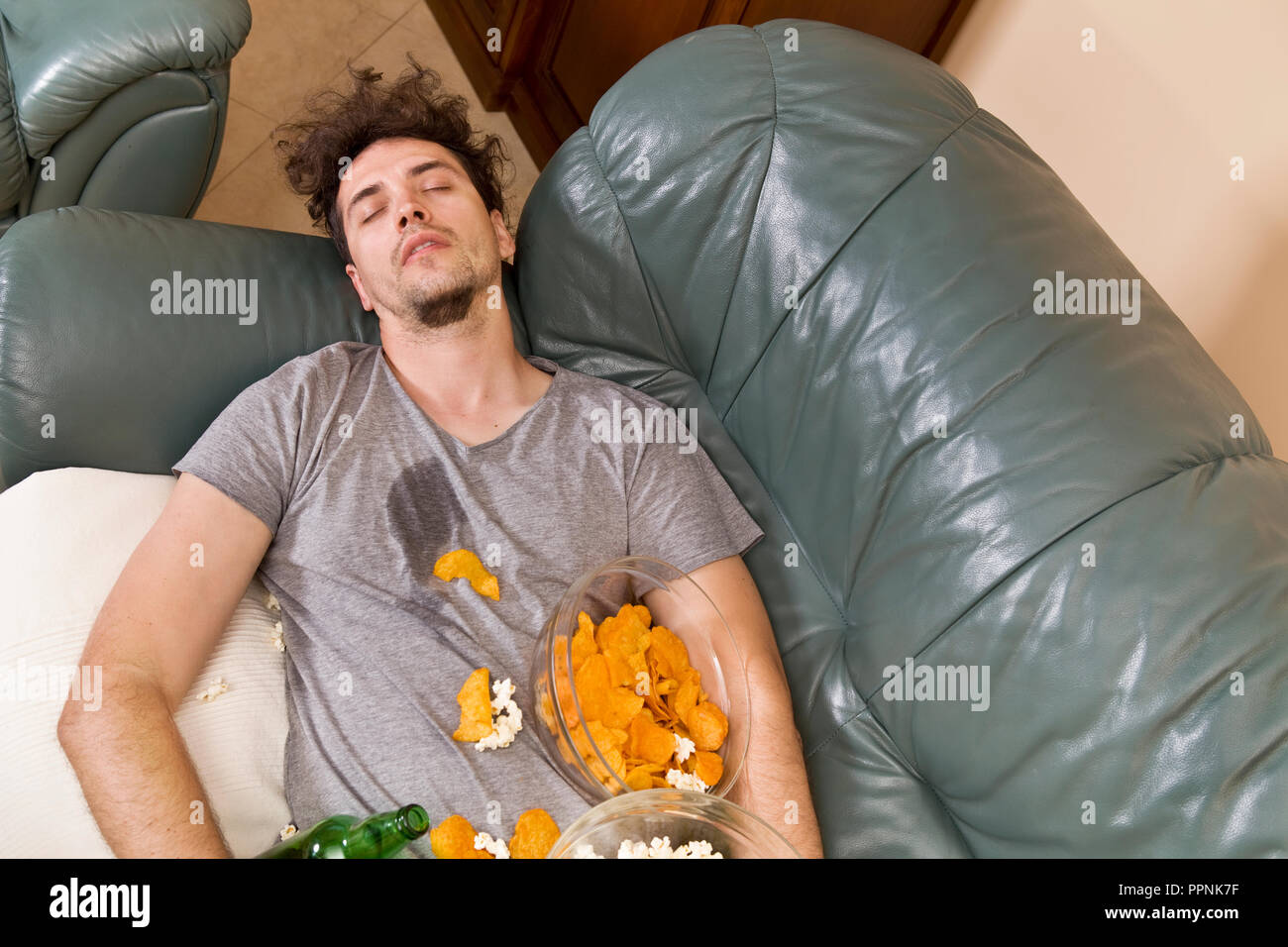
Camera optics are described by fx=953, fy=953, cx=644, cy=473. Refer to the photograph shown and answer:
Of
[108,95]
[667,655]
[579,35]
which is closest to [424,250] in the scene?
[108,95]

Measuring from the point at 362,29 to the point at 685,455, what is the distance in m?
2.01

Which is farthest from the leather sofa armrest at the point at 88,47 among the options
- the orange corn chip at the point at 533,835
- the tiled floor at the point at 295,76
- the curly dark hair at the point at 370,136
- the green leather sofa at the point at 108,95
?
the orange corn chip at the point at 533,835

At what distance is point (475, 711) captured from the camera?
131 cm

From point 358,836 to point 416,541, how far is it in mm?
444

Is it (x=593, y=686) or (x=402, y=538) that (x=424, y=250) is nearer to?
(x=402, y=538)

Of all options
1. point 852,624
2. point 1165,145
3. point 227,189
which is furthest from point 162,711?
point 1165,145

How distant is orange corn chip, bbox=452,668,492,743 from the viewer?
51.3 inches

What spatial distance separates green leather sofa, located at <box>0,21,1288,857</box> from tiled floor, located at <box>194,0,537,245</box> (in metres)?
0.97

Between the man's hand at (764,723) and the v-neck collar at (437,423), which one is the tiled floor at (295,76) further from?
the man's hand at (764,723)

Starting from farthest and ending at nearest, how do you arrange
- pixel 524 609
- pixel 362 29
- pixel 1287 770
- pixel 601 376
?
1. pixel 362 29
2. pixel 601 376
3. pixel 524 609
4. pixel 1287 770

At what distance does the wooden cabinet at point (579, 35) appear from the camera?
2.29 m
